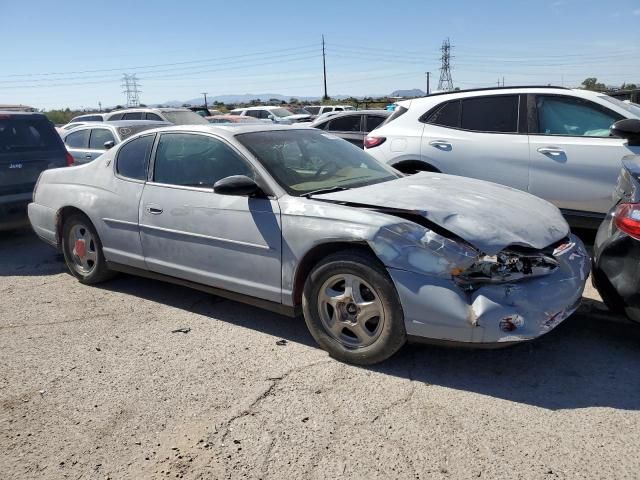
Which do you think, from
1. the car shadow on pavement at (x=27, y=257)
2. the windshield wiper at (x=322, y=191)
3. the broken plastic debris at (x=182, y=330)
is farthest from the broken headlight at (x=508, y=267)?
the car shadow on pavement at (x=27, y=257)

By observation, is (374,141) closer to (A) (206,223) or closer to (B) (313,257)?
(A) (206,223)

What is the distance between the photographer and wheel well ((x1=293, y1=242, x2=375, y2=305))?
3537mm

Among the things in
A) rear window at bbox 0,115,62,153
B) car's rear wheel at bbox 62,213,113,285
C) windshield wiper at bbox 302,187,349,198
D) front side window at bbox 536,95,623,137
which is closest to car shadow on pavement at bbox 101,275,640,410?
windshield wiper at bbox 302,187,349,198

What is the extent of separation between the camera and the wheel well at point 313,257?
3537 millimetres

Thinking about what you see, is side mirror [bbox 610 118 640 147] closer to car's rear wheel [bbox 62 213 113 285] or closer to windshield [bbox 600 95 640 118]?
windshield [bbox 600 95 640 118]

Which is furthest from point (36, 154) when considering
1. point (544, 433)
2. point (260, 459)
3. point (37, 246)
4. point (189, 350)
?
point (544, 433)

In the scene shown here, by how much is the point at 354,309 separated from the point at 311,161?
4.67ft

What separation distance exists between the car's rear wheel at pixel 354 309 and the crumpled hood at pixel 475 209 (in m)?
0.45

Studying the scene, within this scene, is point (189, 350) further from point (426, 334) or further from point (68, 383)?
point (426, 334)

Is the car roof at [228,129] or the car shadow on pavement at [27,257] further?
the car shadow on pavement at [27,257]

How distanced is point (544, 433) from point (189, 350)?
236cm

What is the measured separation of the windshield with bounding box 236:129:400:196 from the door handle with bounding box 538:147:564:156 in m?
2.10

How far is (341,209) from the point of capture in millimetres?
3629

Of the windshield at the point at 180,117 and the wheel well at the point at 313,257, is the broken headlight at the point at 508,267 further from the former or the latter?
the windshield at the point at 180,117
